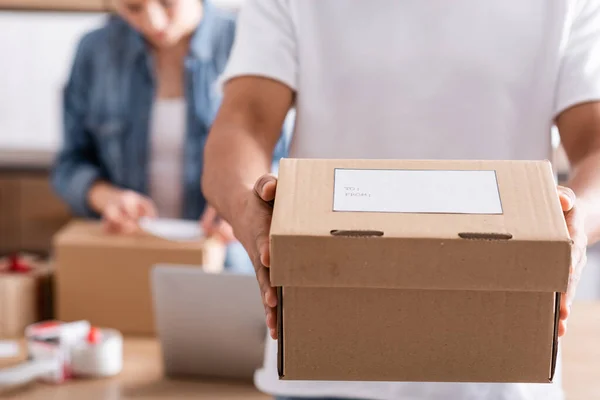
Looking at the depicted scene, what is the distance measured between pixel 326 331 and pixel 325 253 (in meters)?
0.09

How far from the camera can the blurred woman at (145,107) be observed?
8.93 feet

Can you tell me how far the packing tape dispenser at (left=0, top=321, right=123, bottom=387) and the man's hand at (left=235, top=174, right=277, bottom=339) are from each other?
3.88 feet

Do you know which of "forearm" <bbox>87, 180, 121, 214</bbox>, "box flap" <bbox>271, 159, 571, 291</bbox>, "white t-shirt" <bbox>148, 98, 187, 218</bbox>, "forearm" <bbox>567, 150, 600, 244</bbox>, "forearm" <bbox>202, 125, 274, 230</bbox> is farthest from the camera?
"white t-shirt" <bbox>148, 98, 187, 218</bbox>

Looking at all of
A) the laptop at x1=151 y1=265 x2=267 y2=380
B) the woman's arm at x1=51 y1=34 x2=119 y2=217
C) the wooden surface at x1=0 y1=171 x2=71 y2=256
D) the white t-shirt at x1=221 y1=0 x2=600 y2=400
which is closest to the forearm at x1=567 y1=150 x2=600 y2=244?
the white t-shirt at x1=221 y1=0 x2=600 y2=400

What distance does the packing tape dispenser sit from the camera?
2000mm

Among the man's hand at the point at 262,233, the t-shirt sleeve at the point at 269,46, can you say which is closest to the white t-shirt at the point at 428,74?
the t-shirt sleeve at the point at 269,46

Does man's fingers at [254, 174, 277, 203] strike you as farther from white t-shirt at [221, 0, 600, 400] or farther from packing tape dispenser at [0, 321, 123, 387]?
packing tape dispenser at [0, 321, 123, 387]

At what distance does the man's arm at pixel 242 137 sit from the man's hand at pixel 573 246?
0.38 meters

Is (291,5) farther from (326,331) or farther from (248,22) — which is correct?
(326,331)

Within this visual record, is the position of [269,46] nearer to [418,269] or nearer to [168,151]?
[418,269]

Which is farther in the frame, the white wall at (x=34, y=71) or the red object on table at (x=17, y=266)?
the white wall at (x=34, y=71)

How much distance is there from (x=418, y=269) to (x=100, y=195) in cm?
210

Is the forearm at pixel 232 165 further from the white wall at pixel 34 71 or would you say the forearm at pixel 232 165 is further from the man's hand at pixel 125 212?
the white wall at pixel 34 71

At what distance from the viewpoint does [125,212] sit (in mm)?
2510
